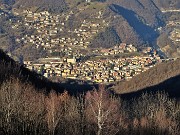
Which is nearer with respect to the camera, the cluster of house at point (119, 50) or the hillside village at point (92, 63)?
the hillside village at point (92, 63)

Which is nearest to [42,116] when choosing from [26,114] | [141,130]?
[26,114]

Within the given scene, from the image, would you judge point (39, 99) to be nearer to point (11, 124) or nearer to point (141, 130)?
point (11, 124)

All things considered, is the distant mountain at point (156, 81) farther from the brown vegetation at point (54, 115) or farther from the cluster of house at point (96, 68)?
the brown vegetation at point (54, 115)

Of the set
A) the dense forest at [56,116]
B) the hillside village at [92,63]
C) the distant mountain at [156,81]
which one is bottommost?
the dense forest at [56,116]

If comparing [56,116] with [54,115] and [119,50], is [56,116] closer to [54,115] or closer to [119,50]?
[54,115]

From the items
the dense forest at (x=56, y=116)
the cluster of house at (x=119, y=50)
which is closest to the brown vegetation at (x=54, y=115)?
the dense forest at (x=56, y=116)

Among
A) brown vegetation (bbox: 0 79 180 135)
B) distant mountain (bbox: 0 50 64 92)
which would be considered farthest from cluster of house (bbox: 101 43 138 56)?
brown vegetation (bbox: 0 79 180 135)

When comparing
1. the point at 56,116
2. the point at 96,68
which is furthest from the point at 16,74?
the point at 96,68
